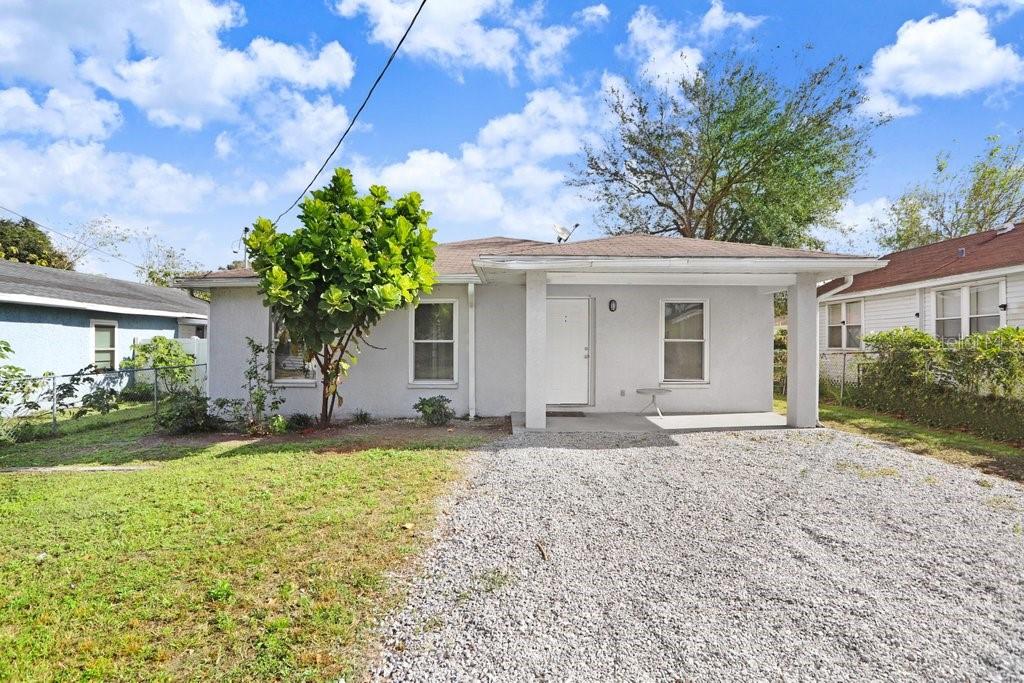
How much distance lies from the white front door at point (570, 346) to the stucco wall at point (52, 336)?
1104 centimetres

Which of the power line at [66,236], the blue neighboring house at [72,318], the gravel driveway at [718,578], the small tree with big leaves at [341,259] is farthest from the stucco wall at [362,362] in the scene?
the power line at [66,236]

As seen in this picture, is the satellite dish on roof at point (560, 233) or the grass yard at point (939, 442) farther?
the satellite dish on roof at point (560, 233)

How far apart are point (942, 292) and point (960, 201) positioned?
53.3ft

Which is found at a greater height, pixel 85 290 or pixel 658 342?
pixel 85 290

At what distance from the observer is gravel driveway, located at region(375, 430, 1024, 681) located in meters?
2.43

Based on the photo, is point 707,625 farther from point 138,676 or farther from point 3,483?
point 3,483

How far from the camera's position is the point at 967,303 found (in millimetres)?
11492

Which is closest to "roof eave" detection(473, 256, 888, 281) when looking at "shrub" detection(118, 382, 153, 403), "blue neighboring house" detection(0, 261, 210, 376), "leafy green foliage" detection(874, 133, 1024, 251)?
"blue neighboring house" detection(0, 261, 210, 376)

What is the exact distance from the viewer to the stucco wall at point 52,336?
10586 millimetres

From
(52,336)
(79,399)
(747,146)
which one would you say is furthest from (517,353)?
(747,146)

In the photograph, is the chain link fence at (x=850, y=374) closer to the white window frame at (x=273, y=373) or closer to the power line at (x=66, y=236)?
the white window frame at (x=273, y=373)

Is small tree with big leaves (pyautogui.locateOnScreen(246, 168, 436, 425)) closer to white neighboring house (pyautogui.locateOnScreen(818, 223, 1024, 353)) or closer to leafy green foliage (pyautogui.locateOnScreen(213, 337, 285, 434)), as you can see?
leafy green foliage (pyautogui.locateOnScreen(213, 337, 285, 434))

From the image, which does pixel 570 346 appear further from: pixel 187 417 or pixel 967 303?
pixel 967 303

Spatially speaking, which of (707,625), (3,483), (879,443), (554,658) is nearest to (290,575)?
(554,658)
